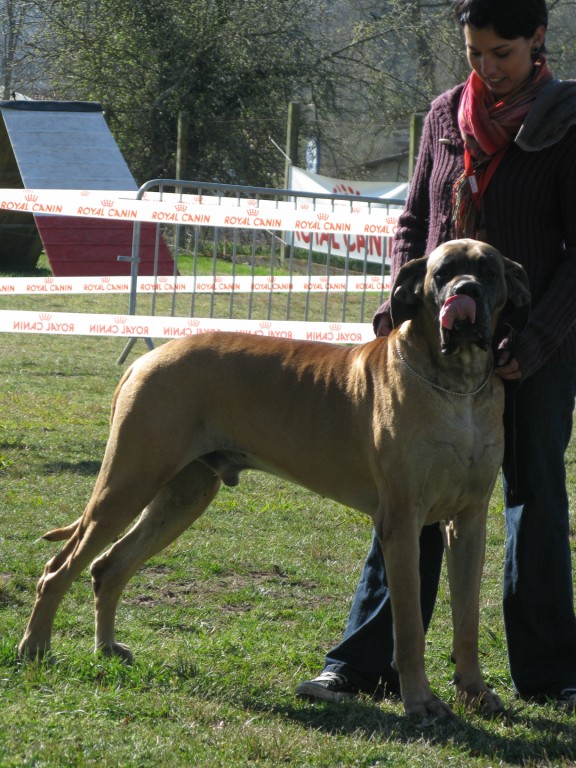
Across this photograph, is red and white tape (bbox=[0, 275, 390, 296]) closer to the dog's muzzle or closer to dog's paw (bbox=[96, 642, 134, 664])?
dog's paw (bbox=[96, 642, 134, 664])

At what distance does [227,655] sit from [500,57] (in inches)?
89.0

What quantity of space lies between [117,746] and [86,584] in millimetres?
1665

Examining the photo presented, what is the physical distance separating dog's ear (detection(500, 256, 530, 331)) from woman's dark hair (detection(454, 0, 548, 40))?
2.25 feet

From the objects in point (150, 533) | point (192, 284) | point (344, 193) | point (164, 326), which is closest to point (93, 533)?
point (150, 533)

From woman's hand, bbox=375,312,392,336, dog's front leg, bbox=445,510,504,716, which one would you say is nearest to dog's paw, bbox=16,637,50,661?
dog's front leg, bbox=445,510,504,716

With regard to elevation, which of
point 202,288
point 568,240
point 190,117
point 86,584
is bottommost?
point 86,584

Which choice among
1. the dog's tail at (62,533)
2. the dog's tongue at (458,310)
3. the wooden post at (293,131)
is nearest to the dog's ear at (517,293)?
the dog's tongue at (458,310)

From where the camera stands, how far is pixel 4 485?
6.09 meters

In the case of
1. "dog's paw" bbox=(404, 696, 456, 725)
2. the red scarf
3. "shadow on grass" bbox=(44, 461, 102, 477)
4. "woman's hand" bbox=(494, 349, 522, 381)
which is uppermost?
the red scarf

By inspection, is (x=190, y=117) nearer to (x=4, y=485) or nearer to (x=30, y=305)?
(x=30, y=305)

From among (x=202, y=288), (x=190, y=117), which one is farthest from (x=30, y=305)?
(x=190, y=117)

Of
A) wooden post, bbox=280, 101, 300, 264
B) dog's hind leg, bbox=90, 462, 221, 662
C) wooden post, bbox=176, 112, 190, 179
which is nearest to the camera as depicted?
dog's hind leg, bbox=90, 462, 221, 662

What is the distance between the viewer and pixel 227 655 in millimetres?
3883

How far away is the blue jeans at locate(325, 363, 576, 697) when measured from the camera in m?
3.51
